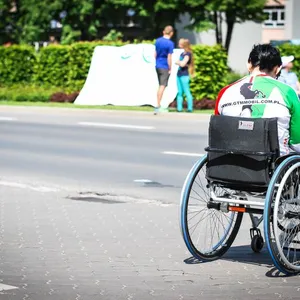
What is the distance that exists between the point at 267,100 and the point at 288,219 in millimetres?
821

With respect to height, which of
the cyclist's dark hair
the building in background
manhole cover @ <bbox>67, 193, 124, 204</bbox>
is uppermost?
the cyclist's dark hair

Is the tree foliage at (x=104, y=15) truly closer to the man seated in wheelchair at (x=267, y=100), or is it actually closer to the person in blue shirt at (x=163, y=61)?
the person in blue shirt at (x=163, y=61)

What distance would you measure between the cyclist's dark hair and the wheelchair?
1.68ft

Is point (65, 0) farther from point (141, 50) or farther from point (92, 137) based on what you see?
point (92, 137)

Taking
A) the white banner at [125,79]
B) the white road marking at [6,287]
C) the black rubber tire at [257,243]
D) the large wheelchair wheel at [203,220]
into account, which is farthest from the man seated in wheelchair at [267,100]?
the white banner at [125,79]

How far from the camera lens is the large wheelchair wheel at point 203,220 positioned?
744cm

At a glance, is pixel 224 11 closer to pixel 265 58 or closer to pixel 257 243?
pixel 257 243

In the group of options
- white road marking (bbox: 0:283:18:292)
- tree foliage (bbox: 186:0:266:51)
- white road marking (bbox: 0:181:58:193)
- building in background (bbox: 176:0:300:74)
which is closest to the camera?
white road marking (bbox: 0:283:18:292)

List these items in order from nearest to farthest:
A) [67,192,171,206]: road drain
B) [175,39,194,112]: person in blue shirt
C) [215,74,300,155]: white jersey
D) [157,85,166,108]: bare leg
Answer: [215,74,300,155]: white jersey
[67,192,171,206]: road drain
[157,85,166,108]: bare leg
[175,39,194,112]: person in blue shirt

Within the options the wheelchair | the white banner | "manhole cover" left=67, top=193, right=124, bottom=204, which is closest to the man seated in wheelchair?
the wheelchair

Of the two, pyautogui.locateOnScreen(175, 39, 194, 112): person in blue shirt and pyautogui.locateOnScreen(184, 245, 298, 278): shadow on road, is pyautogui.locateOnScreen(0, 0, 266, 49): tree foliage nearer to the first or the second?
pyautogui.locateOnScreen(175, 39, 194, 112): person in blue shirt

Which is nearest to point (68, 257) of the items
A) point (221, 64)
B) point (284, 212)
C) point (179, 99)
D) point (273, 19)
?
point (284, 212)

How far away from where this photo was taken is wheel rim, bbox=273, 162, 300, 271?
7.01m

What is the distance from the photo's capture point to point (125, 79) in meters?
28.5
